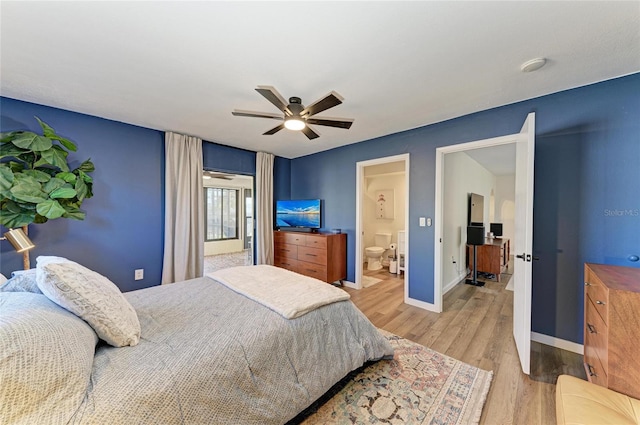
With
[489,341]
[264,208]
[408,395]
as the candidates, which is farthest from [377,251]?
[408,395]

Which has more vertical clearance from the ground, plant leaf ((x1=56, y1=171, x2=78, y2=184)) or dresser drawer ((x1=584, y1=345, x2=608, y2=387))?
plant leaf ((x1=56, y1=171, x2=78, y2=184))

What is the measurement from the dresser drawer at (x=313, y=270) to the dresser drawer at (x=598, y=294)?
281 centimetres

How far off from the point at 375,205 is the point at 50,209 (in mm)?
5397

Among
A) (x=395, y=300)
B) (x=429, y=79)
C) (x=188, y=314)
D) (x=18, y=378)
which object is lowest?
(x=395, y=300)

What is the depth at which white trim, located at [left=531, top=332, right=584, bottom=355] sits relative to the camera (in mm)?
2168

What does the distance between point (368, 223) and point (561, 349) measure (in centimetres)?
400

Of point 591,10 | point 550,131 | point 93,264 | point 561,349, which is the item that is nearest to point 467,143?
point 550,131

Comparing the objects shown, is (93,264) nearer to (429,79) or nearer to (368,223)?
(429,79)

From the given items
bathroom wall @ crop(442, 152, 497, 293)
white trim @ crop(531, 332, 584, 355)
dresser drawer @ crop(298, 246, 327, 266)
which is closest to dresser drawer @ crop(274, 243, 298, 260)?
dresser drawer @ crop(298, 246, 327, 266)

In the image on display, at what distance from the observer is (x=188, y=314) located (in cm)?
152

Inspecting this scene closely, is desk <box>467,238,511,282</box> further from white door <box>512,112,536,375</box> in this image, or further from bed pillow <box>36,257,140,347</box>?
bed pillow <box>36,257,140,347</box>

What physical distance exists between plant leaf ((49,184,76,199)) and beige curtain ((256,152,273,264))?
2.46 m

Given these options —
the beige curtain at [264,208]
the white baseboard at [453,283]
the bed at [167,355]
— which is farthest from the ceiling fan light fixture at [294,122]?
the white baseboard at [453,283]

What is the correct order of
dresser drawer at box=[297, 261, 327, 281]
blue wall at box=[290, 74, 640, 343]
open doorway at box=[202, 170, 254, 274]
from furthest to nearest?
open doorway at box=[202, 170, 254, 274] → dresser drawer at box=[297, 261, 327, 281] → blue wall at box=[290, 74, 640, 343]
